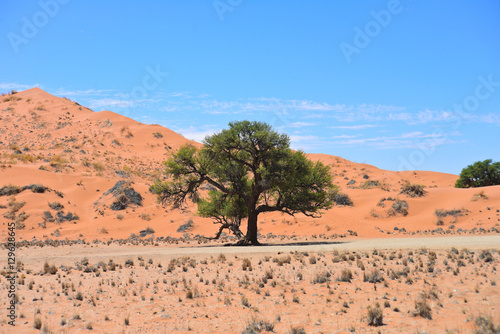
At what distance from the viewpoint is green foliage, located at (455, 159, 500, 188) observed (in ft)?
194

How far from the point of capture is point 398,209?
40.7 metres

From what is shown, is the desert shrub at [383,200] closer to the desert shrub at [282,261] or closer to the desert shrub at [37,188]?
the desert shrub at [282,261]

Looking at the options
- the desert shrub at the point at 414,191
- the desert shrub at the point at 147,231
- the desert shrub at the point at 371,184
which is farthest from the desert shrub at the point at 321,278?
the desert shrub at the point at 371,184

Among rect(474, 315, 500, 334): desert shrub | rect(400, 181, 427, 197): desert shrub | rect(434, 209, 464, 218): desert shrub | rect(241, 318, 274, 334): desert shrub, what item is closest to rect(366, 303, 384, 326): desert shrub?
rect(474, 315, 500, 334): desert shrub

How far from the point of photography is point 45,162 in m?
58.2

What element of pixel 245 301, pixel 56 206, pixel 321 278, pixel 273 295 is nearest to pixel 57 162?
pixel 56 206

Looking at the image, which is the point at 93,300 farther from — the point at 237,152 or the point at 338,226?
the point at 338,226

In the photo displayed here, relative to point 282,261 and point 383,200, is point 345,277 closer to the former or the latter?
point 282,261

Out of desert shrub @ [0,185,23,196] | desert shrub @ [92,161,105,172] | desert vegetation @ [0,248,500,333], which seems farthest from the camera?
desert shrub @ [92,161,105,172]

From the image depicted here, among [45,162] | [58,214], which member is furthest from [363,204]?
[45,162]

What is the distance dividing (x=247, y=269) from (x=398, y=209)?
3011cm

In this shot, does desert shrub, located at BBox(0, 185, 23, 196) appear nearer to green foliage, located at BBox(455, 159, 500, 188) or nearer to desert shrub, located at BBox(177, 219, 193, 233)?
desert shrub, located at BBox(177, 219, 193, 233)

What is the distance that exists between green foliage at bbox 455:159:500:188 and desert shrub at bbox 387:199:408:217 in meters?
25.8

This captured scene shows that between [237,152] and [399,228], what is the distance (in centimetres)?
1908
